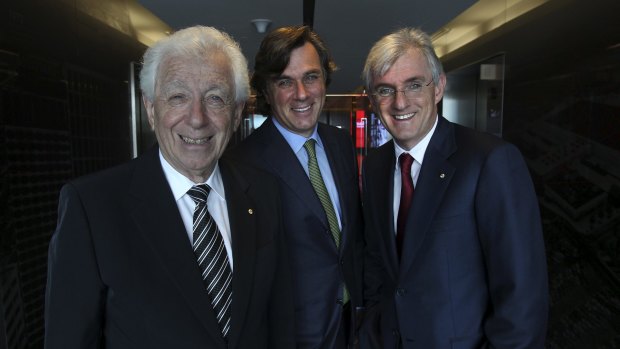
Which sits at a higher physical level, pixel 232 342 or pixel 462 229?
pixel 462 229

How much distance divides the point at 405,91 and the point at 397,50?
0.16m

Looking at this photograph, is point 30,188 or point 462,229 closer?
point 462,229

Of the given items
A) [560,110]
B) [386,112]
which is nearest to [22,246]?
[386,112]

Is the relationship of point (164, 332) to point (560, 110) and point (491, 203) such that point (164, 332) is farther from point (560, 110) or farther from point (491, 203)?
point (560, 110)

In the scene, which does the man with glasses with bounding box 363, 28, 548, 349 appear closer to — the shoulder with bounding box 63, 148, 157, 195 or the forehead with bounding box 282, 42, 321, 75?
the forehead with bounding box 282, 42, 321, 75

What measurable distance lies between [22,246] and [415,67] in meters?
1.94

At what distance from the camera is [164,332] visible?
1.17 meters

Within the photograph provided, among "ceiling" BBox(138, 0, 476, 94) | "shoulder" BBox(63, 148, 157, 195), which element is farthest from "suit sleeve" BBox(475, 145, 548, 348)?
"ceiling" BBox(138, 0, 476, 94)

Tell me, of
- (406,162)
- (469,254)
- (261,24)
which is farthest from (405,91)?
(261,24)

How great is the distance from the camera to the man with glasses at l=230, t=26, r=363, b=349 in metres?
1.88

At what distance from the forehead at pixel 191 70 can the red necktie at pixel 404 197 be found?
0.81 metres

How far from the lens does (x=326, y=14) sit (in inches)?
199

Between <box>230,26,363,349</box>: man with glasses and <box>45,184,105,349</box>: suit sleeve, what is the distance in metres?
0.88

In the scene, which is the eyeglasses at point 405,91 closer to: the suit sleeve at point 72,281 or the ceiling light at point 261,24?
the suit sleeve at point 72,281
